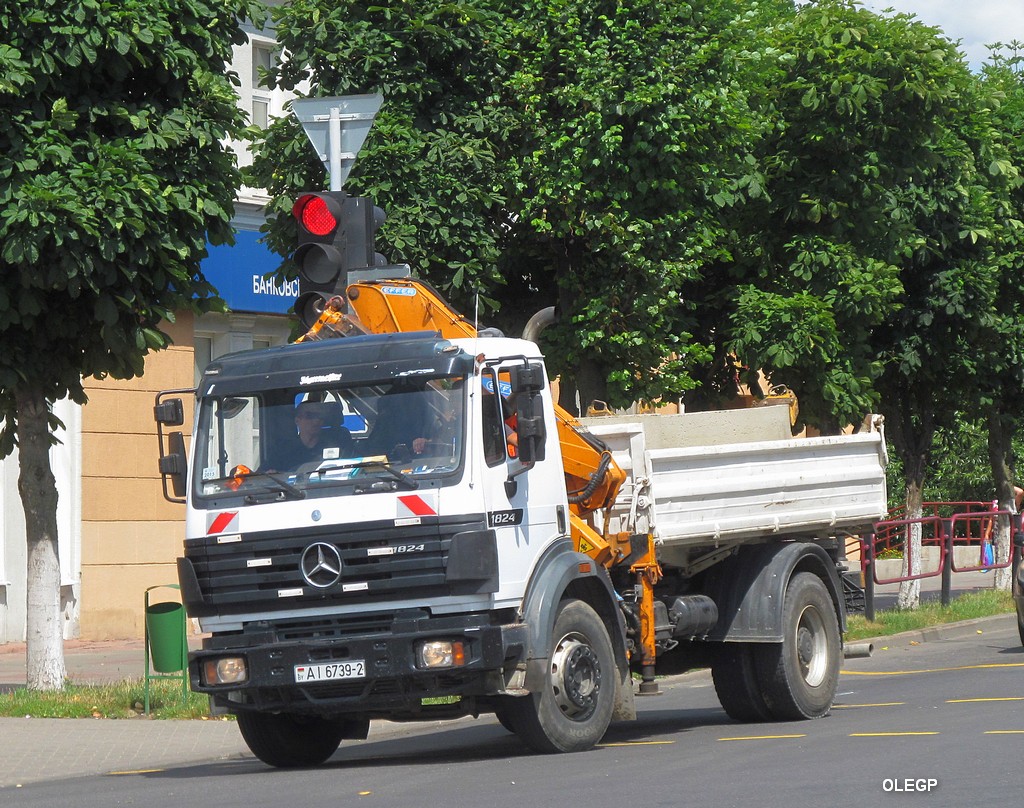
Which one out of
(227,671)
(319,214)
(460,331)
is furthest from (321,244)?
(227,671)

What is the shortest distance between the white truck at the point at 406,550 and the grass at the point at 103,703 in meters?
3.01

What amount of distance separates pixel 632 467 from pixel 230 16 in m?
5.71

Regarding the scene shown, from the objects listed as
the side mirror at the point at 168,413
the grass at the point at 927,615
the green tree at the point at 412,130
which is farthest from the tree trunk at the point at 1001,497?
the side mirror at the point at 168,413

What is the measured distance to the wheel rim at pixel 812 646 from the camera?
505 inches

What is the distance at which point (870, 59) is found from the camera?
18734mm

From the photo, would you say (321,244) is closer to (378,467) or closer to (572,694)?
(378,467)

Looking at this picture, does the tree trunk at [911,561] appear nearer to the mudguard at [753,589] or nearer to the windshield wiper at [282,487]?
the mudguard at [753,589]

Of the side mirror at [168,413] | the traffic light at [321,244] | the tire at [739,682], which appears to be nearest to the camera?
the side mirror at [168,413]

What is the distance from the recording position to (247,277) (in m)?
22.9

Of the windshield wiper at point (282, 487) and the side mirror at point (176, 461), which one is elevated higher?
the side mirror at point (176, 461)

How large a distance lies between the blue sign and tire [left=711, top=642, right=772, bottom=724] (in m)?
11.0

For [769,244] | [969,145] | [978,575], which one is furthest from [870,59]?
[978,575]

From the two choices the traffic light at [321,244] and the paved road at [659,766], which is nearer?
the paved road at [659,766]

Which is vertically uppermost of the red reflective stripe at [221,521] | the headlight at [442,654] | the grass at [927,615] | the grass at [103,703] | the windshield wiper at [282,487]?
the windshield wiper at [282,487]
